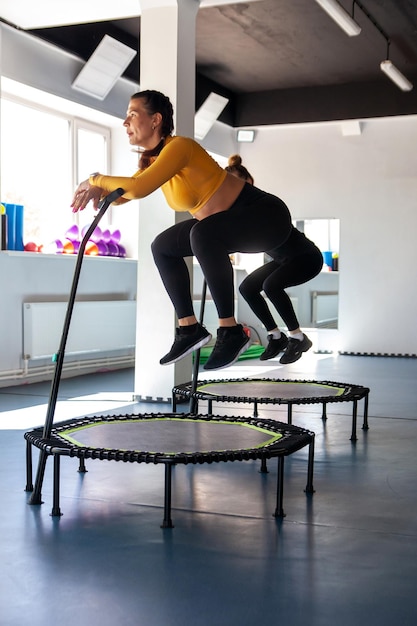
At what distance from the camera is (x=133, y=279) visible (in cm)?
822

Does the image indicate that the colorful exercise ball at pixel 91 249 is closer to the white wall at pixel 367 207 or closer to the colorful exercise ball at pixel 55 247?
the colorful exercise ball at pixel 55 247

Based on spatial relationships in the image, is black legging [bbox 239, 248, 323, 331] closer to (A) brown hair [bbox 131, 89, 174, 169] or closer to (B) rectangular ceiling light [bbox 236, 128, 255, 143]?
(A) brown hair [bbox 131, 89, 174, 169]

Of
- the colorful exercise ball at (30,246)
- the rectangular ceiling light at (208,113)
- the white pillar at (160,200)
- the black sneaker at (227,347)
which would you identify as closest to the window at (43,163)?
the colorful exercise ball at (30,246)

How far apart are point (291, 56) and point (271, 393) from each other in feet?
16.1

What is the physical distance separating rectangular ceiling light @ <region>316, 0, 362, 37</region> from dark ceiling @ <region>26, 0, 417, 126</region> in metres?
0.48

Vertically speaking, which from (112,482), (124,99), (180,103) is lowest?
(112,482)

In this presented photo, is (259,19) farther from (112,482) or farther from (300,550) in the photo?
(300,550)

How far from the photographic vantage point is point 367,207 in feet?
31.1

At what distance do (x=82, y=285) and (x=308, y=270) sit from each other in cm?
429

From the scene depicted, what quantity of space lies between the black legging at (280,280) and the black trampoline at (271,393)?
0.46 meters

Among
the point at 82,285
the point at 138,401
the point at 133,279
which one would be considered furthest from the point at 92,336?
the point at 138,401

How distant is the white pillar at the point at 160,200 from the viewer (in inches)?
208

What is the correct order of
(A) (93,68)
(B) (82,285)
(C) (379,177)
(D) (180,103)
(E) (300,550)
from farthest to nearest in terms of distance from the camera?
(C) (379,177), (B) (82,285), (A) (93,68), (D) (180,103), (E) (300,550)

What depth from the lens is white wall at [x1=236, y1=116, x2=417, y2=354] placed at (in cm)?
929
